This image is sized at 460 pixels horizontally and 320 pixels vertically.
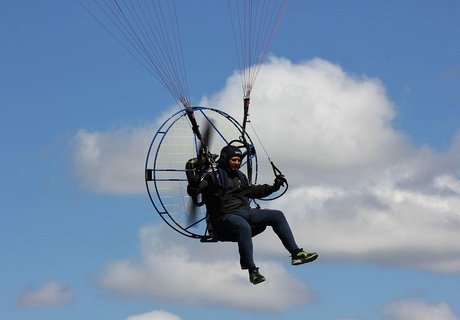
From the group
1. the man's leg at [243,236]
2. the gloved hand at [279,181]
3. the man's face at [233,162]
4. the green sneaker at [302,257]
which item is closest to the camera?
the green sneaker at [302,257]

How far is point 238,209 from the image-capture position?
2228 centimetres

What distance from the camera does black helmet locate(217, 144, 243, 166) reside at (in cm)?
2236

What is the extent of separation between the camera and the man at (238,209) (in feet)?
71.5

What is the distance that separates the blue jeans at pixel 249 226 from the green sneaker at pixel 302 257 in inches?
5.3

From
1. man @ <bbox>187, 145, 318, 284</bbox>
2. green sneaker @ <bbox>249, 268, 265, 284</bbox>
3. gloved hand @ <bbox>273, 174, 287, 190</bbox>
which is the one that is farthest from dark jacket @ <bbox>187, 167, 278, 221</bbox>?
green sneaker @ <bbox>249, 268, 265, 284</bbox>

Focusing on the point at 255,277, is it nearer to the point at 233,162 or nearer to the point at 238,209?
the point at 238,209

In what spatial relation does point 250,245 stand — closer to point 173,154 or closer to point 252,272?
point 252,272

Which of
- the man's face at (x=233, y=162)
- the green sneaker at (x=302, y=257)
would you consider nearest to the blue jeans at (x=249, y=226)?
the green sneaker at (x=302, y=257)

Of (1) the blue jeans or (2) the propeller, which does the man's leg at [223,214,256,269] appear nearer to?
(1) the blue jeans

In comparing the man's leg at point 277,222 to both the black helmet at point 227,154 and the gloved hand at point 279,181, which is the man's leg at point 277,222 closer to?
the gloved hand at point 279,181

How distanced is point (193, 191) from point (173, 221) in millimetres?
1027

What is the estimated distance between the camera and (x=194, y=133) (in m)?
22.5

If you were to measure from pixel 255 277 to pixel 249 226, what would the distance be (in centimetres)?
93

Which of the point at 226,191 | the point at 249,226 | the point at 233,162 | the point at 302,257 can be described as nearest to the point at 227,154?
the point at 233,162
